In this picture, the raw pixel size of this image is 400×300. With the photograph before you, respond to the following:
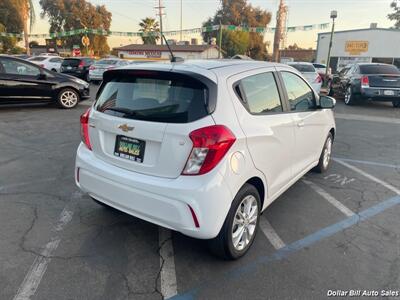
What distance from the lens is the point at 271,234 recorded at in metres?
3.36

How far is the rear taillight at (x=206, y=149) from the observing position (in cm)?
242

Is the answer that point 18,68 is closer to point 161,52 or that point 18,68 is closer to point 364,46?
point 364,46

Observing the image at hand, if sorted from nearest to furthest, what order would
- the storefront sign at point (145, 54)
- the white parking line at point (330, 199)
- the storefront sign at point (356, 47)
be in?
the white parking line at point (330, 199) → the storefront sign at point (356, 47) → the storefront sign at point (145, 54)

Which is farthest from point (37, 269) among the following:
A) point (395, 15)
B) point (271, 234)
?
Answer: point (395, 15)

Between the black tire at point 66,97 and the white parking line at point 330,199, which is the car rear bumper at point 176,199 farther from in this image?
the black tire at point 66,97

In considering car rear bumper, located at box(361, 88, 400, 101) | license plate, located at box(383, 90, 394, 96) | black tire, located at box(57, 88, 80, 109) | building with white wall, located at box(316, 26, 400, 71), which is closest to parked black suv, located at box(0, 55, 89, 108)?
black tire, located at box(57, 88, 80, 109)

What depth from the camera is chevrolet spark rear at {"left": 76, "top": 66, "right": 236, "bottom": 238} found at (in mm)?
2438

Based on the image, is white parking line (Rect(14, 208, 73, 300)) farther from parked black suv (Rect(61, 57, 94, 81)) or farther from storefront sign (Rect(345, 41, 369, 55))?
storefront sign (Rect(345, 41, 369, 55))

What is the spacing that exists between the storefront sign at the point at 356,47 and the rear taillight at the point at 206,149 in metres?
36.1

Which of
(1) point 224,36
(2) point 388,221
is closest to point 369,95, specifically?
(2) point 388,221

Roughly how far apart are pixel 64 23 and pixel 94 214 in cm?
6805

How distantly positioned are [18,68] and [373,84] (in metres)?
11.3

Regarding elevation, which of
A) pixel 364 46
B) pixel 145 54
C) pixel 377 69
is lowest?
pixel 377 69

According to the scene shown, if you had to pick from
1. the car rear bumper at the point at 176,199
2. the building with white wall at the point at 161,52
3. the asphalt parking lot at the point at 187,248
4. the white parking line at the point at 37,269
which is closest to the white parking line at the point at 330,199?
the asphalt parking lot at the point at 187,248
